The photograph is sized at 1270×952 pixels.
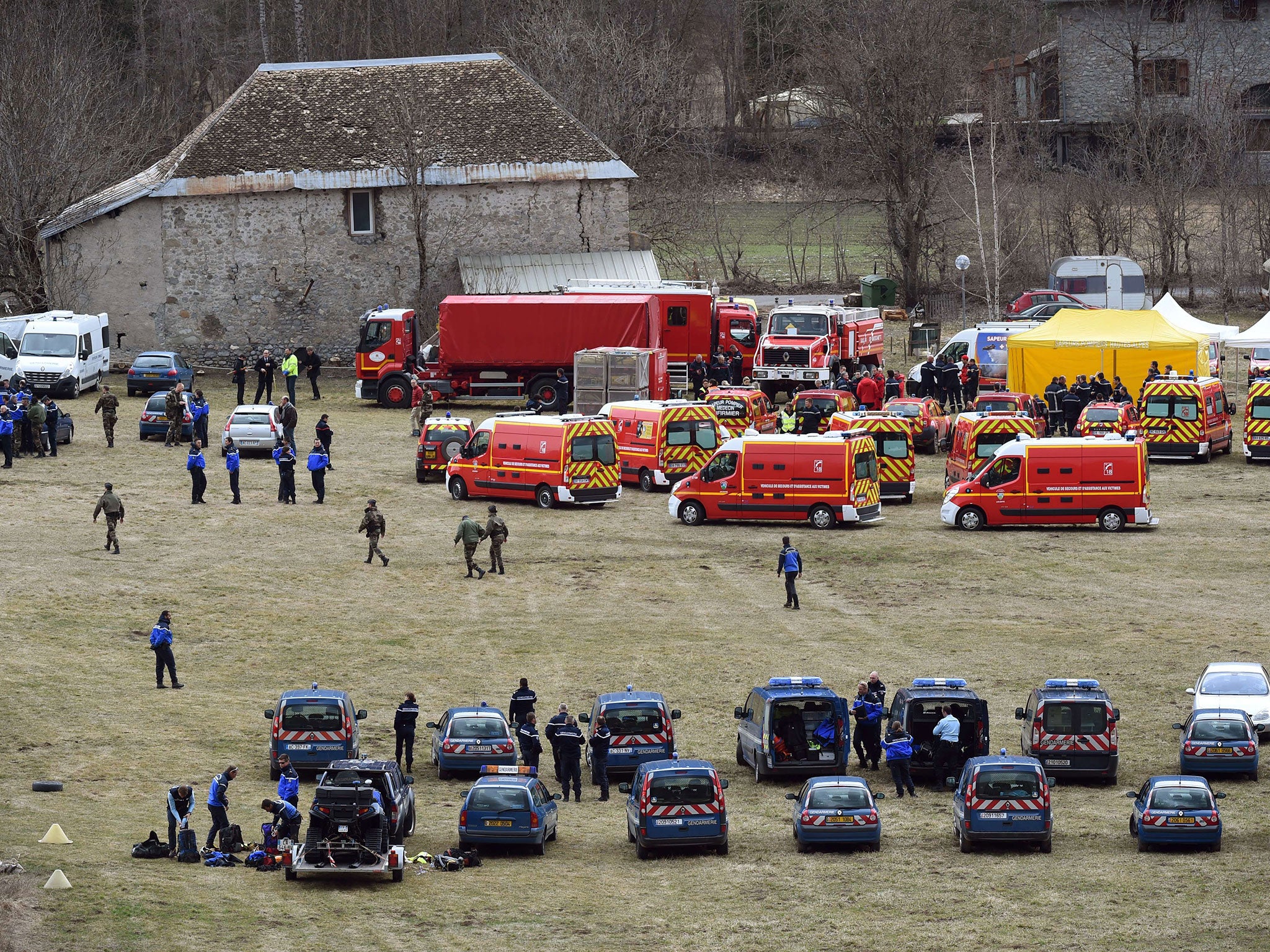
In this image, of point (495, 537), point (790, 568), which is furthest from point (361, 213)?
point (790, 568)

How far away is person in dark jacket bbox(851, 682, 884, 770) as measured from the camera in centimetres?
2691

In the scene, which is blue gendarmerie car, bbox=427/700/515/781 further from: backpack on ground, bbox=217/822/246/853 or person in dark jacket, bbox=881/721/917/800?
person in dark jacket, bbox=881/721/917/800

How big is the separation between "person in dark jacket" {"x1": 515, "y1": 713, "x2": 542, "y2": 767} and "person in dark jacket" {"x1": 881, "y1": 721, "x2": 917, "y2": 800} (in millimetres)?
4706

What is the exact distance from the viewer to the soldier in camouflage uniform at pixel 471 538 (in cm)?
3781

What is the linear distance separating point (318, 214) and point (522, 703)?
41822mm

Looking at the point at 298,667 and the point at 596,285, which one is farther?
the point at 596,285

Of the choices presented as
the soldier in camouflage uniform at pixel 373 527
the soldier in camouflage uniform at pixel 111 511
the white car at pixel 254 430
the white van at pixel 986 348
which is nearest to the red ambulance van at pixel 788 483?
the soldier in camouflage uniform at pixel 373 527

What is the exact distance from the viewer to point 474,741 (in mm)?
26672

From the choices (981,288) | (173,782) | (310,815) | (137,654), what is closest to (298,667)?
(137,654)

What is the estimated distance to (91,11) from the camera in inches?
3912

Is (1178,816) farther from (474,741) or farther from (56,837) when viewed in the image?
(56,837)

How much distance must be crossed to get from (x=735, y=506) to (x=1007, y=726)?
15.2 metres

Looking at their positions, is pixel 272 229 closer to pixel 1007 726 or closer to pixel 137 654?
pixel 137 654

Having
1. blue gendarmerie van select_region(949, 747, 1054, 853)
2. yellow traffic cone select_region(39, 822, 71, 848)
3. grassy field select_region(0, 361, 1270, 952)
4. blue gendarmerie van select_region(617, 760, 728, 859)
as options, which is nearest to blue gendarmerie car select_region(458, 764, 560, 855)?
grassy field select_region(0, 361, 1270, 952)
